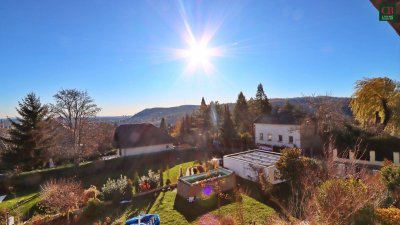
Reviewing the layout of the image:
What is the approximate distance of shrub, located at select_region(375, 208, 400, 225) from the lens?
22.6 feet

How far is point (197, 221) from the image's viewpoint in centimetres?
1198

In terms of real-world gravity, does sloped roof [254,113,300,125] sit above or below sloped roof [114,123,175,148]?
above

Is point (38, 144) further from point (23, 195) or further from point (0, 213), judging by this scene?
point (0, 213)

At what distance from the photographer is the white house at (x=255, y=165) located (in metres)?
16.6

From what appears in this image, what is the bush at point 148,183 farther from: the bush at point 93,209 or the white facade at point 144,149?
the white facade at point 144,149

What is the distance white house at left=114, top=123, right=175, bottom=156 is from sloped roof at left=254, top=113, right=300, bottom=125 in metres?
13.1

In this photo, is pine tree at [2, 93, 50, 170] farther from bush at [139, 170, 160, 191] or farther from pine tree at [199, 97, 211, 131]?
pine tree at [199, 97, 211, 131]

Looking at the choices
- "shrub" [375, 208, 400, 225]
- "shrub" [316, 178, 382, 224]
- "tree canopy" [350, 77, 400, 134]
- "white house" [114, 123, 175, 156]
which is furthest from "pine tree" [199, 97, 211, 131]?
"shrub" [375, 208, 400, 225]

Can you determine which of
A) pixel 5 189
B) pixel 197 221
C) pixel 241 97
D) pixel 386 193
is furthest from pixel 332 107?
pixel 5 189

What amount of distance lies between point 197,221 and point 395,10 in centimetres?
1196

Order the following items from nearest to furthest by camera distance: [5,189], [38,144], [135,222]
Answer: [135,222] < [5,189] < [38,144]

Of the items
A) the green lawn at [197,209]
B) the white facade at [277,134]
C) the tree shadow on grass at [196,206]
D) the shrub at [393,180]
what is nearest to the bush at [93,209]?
the green lawn at [197,209]

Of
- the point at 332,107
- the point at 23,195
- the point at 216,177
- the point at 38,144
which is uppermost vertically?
the point at 332,107

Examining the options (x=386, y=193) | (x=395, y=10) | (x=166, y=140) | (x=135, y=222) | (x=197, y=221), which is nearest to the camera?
(x=395, y=10)
